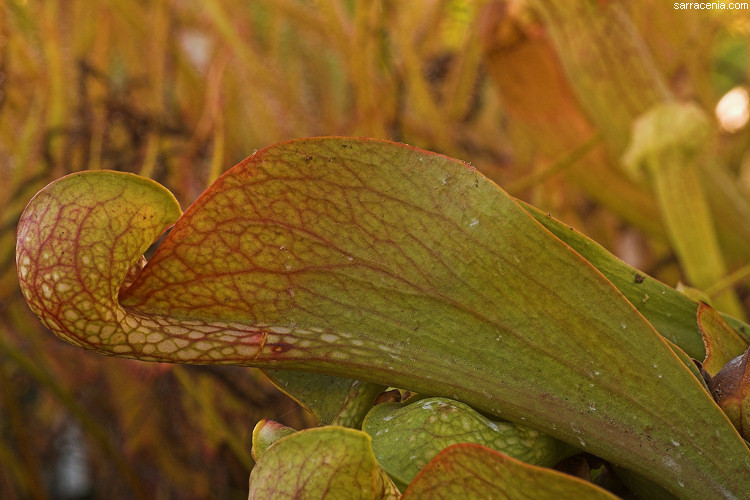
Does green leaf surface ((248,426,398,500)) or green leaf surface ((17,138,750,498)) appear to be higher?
green leaf surface ((17,138,750,498))

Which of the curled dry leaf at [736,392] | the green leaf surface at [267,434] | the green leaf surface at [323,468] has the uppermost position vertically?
the curled dry leaf at [736,392]

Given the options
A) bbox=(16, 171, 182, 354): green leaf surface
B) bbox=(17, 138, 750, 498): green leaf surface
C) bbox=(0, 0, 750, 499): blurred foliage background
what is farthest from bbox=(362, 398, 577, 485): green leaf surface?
bbox=(0, 0, 750, 499): blurred foliage background

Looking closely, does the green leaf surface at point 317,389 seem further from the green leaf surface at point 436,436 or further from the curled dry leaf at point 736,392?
the curled dry leaf at point 736,392

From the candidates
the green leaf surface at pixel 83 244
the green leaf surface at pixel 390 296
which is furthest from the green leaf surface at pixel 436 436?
the green leaf surface at pixel 83 244

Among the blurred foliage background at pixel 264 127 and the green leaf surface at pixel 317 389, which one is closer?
the green leaf surface at pixel 317 389

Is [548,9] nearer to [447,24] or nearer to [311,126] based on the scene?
[311,126]

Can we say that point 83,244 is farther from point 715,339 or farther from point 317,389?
point 715,339

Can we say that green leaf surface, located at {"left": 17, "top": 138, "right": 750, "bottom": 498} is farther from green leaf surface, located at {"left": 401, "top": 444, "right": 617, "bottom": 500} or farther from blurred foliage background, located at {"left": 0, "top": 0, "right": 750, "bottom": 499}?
blurred foliage background, located at {"left": 0, "top": 0, "right": 750, "bottom": 499}

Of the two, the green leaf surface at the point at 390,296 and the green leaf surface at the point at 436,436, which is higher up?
Answer: the green leaf surface at the point at 390,296
